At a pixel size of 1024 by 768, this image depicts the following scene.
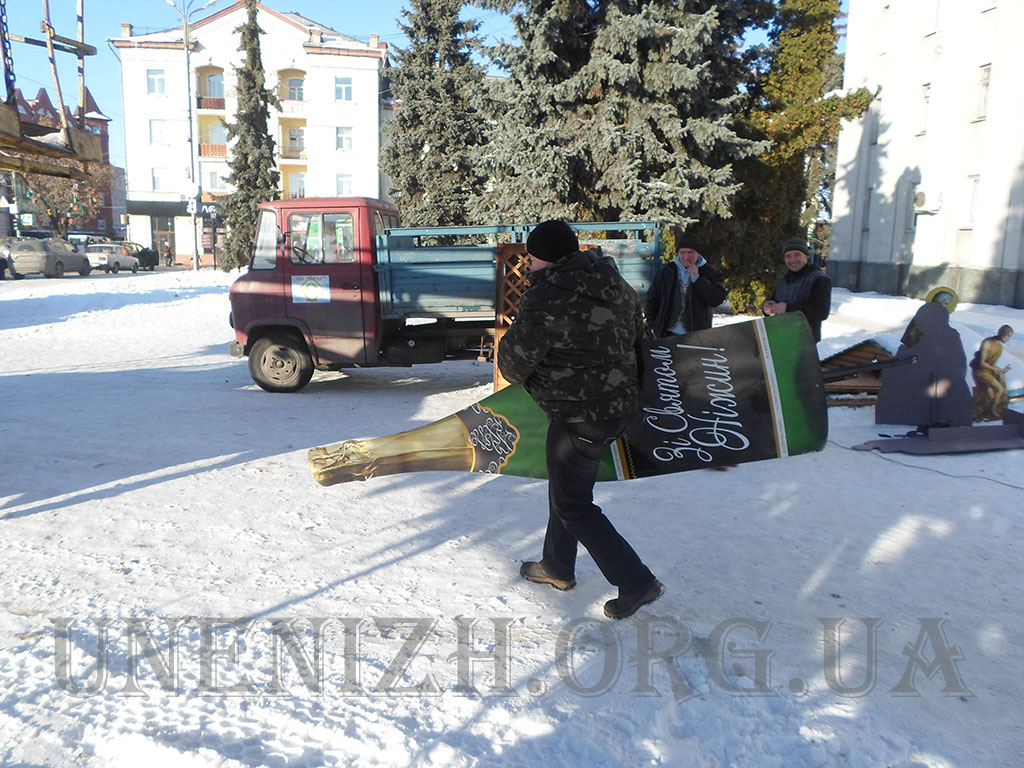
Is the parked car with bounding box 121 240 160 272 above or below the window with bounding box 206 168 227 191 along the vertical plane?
below

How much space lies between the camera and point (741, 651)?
10.7ft

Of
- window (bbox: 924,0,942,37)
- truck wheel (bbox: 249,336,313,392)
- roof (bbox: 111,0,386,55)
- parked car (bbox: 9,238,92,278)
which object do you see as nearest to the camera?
truck wheel (bbox: 249,336,313,392)

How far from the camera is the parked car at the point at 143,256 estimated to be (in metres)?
41.1

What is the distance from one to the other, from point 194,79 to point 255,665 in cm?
5318

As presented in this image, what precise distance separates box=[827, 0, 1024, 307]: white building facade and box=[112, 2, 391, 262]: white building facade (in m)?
29.7

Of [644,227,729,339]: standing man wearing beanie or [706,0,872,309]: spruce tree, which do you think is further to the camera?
[706,0,872,309]: spruce tree

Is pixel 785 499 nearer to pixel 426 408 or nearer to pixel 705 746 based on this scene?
pixel 705 746

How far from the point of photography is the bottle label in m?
4.35

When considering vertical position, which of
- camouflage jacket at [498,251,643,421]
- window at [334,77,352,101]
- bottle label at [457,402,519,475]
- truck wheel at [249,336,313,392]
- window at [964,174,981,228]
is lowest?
truck wheel at [249,336,313,392]

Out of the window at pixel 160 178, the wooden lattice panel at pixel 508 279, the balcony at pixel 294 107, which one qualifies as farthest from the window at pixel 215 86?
the wooden lattice panel at pixel 508 279

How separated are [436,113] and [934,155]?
1763cm

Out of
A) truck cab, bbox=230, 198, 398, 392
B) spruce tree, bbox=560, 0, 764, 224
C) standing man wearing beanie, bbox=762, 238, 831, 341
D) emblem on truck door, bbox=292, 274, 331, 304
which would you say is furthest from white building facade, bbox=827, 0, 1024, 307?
emblem on truck door, bbox=292, 274, 331, 304

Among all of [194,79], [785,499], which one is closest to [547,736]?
[785,499]

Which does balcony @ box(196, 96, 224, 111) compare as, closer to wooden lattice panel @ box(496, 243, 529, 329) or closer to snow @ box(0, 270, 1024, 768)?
wooden lattice panel @ box(496, 243, 529, 329)
